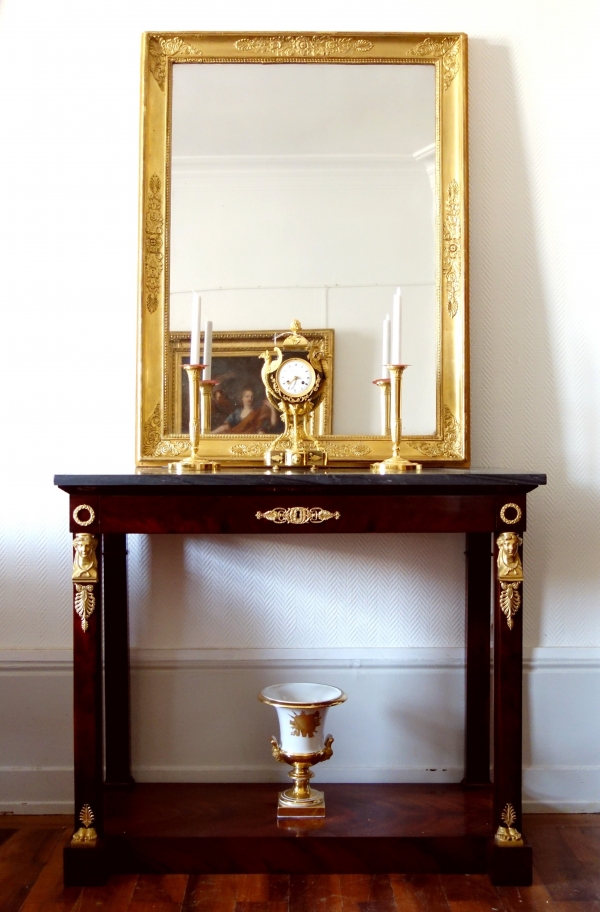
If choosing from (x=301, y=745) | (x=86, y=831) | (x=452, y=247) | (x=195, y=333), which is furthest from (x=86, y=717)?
(x=452, y=247)

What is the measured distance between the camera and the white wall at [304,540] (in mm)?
2412

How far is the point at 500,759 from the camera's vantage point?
193cm

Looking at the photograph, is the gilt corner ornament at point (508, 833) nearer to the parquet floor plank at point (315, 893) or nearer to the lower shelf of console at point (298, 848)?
the lower shelf of console at point (298, 848)

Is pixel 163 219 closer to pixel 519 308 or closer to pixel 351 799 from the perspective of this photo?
pixel 519 308

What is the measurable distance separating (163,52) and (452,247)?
1003 millimetres

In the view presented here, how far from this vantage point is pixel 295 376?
2186 mm

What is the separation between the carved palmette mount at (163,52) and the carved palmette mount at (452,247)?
0.83 meters

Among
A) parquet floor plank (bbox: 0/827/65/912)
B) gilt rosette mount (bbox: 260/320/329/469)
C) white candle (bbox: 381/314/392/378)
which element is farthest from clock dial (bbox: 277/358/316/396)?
parquet floor plank (bbox: 0/827/65/912)

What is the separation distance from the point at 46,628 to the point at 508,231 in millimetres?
1786

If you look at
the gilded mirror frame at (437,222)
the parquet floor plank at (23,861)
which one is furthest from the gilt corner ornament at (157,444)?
the parquet floor plank at (23,861)

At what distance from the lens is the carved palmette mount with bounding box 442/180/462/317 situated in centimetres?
236

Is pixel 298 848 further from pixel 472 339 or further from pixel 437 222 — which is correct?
pixel 437 222

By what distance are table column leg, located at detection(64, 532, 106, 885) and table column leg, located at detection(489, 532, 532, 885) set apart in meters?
0.93

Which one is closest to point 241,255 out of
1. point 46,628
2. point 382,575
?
point 382,575
